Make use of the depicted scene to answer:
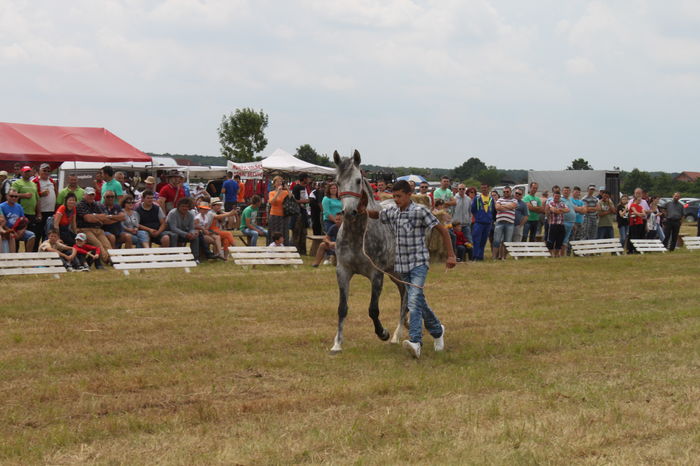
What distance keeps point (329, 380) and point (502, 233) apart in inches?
586

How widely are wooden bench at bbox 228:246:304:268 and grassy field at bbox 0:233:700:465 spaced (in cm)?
378

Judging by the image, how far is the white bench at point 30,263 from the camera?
52.2 feet

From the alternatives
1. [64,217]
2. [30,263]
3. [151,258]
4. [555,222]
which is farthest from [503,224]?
[30,263]

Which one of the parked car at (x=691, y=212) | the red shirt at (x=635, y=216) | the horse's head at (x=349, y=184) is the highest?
the horse's head at (x=349, y=184)

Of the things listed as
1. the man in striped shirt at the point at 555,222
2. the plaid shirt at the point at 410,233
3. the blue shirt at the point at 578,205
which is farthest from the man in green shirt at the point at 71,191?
the blue shirt at the point at 578,205

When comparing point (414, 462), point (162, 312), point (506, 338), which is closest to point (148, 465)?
point (414, 462)

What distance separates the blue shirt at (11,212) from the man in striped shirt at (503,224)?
11.6 meters

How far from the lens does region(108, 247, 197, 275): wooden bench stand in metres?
17.2

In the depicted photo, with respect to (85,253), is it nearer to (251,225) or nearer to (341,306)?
(251,225)

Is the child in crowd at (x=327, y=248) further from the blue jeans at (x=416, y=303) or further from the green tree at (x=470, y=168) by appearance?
the green tree at (x=470, y=168)

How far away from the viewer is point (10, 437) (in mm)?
6293

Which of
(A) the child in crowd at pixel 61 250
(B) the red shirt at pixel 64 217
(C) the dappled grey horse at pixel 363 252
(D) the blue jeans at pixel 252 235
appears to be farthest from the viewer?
(D) the blue jeans at pixel 252 235

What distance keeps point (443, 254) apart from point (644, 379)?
37.5ft

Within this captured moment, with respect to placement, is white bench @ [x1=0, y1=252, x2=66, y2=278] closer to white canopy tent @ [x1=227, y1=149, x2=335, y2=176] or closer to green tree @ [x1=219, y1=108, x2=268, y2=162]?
white canopy tent @ [x1=227, y1=149, x2=335, y2=176]
